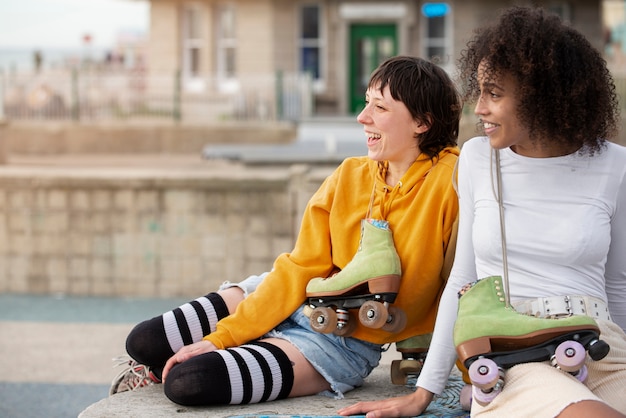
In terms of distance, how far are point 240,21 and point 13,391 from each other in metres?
21.7

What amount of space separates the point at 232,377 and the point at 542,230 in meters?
1.09

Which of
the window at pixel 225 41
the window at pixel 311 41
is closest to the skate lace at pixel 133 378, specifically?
the window at pixel 311 41

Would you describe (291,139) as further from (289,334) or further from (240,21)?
(289,334)

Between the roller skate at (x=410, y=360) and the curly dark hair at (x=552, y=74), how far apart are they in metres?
0.91

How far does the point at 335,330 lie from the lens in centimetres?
337

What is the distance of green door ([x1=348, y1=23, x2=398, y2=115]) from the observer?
86.6 feet

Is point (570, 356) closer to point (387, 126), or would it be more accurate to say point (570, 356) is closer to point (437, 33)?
point (387, 126)

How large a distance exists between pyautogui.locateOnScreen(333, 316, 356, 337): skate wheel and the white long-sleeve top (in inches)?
14.2

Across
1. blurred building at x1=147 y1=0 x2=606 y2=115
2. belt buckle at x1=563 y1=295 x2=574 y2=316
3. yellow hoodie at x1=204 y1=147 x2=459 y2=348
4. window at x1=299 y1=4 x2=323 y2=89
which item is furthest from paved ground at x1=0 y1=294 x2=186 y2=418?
window at x1=299 y1=4 x2=323 y2=89

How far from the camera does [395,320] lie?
3.34 metres

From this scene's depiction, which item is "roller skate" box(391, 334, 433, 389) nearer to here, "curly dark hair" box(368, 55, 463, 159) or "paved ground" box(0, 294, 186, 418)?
"curly dark hair" box(368, 55, 463, 159)

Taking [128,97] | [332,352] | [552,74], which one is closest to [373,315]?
[332,352]

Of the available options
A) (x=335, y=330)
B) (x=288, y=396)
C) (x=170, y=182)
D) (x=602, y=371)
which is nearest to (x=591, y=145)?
(x=602, y=371)

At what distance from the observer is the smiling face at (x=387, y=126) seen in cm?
341
